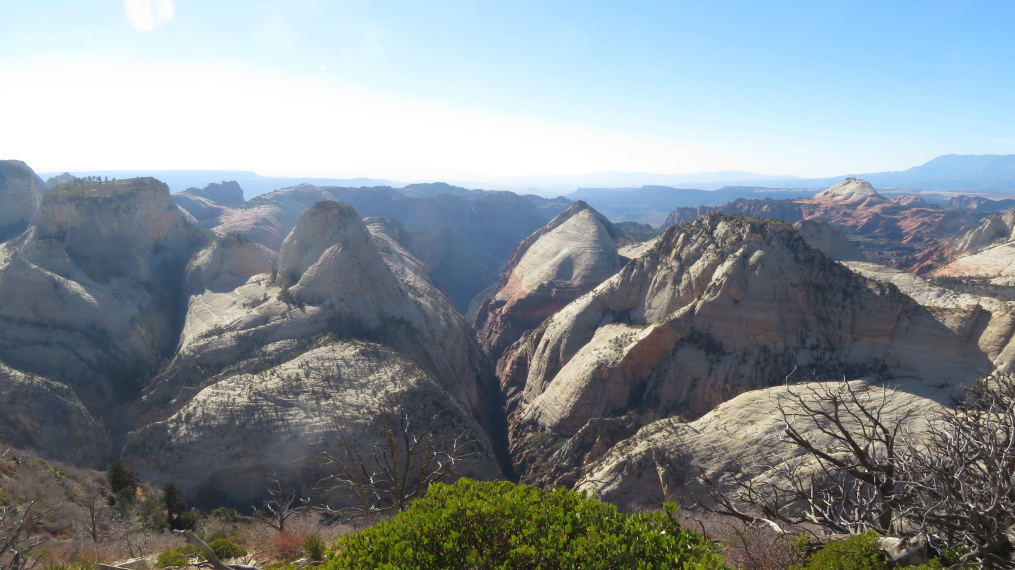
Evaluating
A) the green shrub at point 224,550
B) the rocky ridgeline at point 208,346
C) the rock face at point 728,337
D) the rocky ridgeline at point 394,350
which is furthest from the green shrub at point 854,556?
the rocky ridgeline at point 208,346

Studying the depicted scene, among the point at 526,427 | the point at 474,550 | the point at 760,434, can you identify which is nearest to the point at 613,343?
the point at 526,427

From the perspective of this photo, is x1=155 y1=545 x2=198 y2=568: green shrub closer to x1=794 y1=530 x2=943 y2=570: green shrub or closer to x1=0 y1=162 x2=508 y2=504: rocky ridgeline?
x1=794 y1=530 x2=943 y2=570: green shrub

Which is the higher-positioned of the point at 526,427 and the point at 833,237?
the point at 833,237

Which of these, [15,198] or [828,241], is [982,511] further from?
[15,198]

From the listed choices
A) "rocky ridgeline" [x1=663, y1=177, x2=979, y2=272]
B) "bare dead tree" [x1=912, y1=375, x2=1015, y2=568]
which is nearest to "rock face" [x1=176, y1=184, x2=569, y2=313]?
"rocky ridgeline" [x1=663, y1=177, x2=979, y2=272]

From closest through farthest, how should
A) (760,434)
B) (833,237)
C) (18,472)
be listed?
(18,472) → (760,434) → (833,237)

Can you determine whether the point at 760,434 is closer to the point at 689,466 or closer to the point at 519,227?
the point at 689,466
